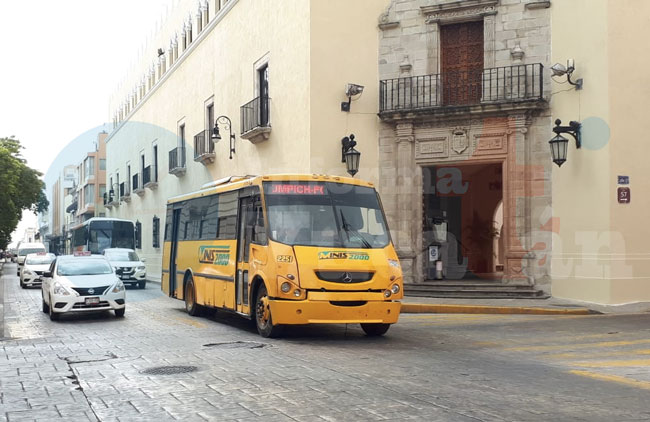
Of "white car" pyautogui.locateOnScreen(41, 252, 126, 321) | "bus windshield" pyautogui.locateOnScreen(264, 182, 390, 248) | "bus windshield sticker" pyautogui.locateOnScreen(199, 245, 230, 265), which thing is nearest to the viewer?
"bus windshield" pyautogui.locateOnScreen(264, 182, 390, 248)

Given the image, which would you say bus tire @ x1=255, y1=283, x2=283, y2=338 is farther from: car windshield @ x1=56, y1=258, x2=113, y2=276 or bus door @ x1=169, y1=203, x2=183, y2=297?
bus door @ x1=169, y1=203, x2=183, y2=297

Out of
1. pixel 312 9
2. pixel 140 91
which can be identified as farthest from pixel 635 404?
pixel 140 91

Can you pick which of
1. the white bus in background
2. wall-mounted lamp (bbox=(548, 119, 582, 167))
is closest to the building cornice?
the white bus in background

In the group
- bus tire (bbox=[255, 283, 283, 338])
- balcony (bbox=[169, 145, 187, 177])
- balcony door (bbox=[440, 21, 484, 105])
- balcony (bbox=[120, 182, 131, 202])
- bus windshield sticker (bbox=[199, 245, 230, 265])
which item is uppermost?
balcony door (bbox=[440, 21, 484, 105])

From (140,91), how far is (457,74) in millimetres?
34848

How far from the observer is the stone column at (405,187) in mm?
20359

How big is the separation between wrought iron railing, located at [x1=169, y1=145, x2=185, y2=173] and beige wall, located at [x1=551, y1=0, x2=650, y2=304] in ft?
73.6

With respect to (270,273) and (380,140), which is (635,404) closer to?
(270,273)

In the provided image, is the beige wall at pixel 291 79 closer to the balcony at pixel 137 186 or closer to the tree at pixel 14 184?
the balcony at pixel 137 186

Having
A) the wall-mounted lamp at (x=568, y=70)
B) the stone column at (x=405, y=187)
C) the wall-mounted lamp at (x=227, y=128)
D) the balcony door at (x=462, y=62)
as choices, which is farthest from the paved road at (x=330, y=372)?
the wall-mounted lamp at (x=227, y=128)

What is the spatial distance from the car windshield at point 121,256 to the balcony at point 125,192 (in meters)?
19.1

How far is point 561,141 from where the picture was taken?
17797 mm

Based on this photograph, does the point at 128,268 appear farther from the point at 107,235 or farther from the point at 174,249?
the point at 174,249

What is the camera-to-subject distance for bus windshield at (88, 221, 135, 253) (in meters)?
35.1
